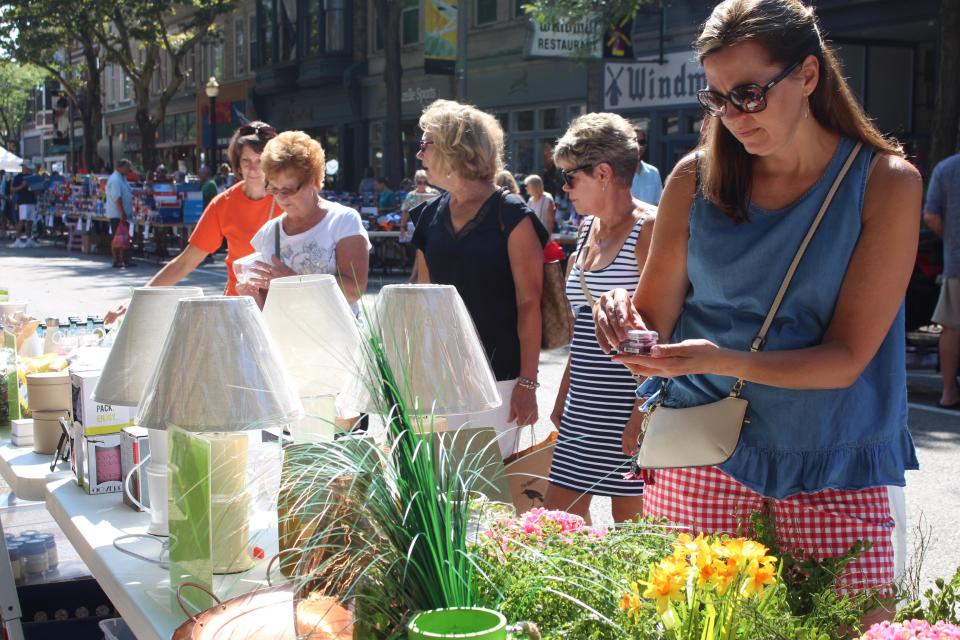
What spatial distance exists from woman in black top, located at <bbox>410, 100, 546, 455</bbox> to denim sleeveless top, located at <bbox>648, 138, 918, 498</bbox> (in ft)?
5.74

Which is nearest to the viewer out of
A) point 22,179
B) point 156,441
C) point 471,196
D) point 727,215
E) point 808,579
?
point 808,579

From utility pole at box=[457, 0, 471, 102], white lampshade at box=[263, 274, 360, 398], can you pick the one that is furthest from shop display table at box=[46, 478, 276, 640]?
utility pole at box=[457, 0, 471, 102]

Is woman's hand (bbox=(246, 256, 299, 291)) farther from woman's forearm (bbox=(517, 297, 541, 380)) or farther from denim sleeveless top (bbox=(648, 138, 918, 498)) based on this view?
denim sleeveless top (bbox=(648, 138, 918, 498))

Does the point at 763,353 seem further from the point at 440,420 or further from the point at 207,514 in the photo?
the point at 207,514

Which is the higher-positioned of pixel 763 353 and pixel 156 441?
pixel 763 353

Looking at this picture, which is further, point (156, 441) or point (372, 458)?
point (156, 441)

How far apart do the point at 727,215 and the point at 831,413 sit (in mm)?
436

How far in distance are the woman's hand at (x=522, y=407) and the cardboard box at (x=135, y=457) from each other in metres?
1.44

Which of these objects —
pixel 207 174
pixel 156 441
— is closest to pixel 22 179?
pixel 207 174

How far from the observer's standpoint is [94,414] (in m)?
3.02

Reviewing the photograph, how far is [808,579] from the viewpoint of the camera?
175 centimetres

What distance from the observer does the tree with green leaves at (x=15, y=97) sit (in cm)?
7288

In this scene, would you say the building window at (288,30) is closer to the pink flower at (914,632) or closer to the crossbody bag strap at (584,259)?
the crossbody bag strap at (584,259)

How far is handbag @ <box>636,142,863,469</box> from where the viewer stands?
2.07 meters
